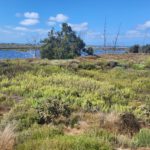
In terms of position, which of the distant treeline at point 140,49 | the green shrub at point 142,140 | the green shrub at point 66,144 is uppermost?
the green shrub at point 66,144

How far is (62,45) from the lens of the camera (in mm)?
61812

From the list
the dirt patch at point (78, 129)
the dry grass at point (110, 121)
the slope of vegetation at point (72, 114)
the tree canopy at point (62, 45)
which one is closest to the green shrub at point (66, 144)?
the slope of vegetation at point (72, 114)

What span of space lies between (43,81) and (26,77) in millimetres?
1969

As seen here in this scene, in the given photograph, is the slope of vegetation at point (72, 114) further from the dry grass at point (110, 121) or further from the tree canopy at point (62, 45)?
the tree canopy at point (62, 45)

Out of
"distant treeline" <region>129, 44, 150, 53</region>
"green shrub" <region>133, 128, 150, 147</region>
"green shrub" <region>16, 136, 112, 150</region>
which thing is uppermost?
"green shrub" <region>16, 136, 112, 150</region>

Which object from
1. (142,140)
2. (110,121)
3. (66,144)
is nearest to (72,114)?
(110,121)

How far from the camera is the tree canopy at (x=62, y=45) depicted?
6009 centimetres

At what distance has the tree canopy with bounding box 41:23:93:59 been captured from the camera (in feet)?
197

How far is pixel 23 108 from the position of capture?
13.4 meters

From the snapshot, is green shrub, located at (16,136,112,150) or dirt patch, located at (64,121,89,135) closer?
green shrub, located at (16,136,112,150)

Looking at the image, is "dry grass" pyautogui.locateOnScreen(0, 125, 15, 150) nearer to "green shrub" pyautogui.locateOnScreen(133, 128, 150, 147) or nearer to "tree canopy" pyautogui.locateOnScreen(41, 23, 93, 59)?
"green shrub" pyautogui.locateOnScreen(133, 128, 150, 147)

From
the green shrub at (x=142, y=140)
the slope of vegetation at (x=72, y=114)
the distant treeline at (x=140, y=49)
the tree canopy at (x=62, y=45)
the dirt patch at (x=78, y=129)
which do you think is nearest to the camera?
the slope of vegetation at (x=72, y=114)

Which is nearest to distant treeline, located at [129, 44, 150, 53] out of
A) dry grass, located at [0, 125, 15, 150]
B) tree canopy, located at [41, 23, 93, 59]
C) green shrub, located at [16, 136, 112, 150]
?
tree canopy, located at [41, 23, 93, 59]

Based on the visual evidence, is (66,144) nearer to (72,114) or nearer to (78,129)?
(78,129)
